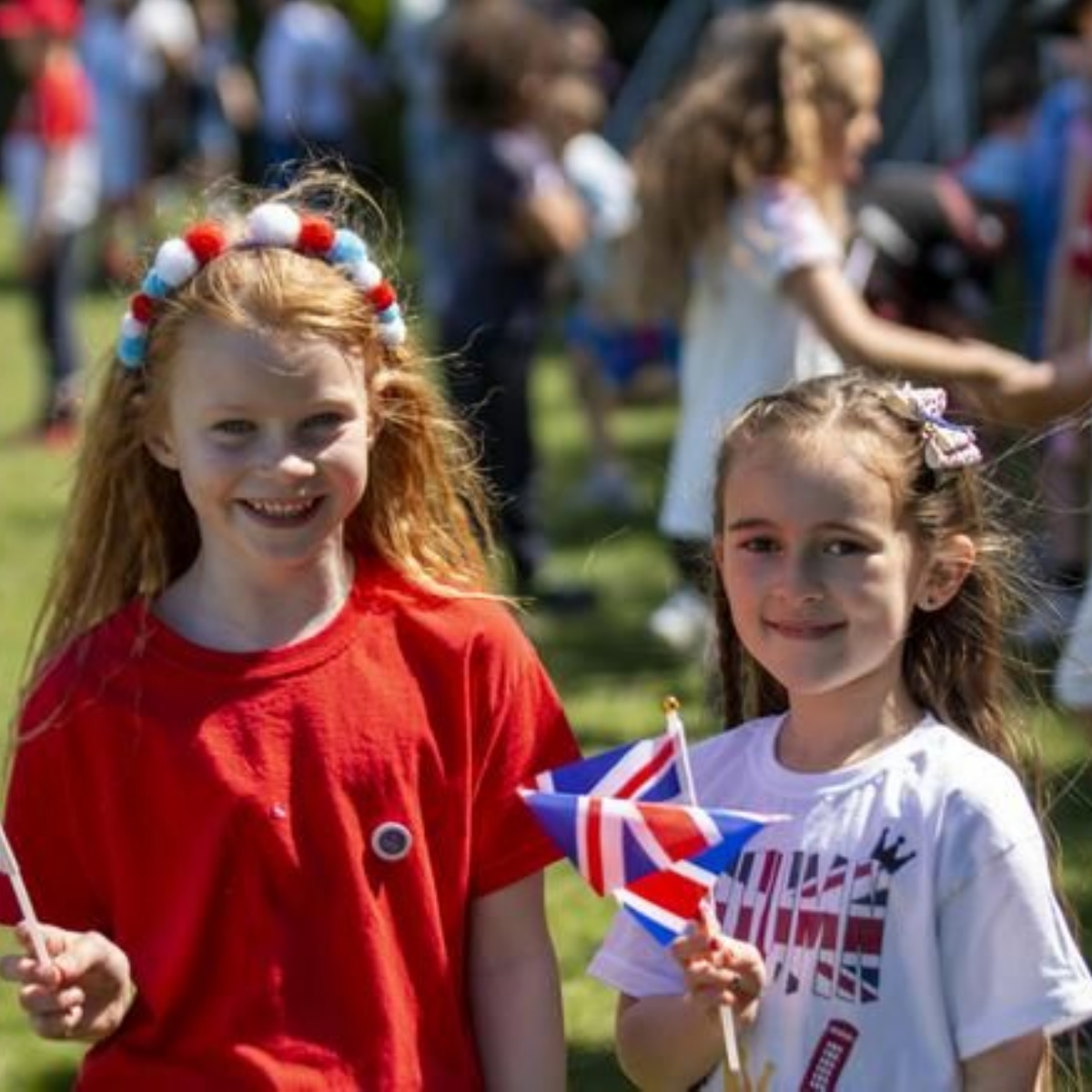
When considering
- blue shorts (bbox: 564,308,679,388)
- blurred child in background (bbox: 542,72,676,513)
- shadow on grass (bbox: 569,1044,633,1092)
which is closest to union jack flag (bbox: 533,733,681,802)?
shadow on grass (bbox: 569,1044,633,1092)

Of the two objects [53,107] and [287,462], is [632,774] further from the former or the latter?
[53,107]

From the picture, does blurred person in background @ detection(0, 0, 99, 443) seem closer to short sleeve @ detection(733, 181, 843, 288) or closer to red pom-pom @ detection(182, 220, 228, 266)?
short sleeve @ detection(733, 181, 843, 288)

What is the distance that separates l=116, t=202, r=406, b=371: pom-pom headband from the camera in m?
3.22

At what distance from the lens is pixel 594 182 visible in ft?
32.9

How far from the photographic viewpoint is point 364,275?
3232mm

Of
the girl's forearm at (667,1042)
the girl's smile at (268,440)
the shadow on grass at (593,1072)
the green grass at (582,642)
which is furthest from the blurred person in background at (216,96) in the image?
the girl's forearm at (667,1042)

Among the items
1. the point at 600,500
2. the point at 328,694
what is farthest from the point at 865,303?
the point at 328,694

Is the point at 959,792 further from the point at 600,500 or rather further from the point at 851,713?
the point at 600,500

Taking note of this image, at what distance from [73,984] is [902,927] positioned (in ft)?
2.90

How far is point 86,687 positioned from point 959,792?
39.1 inches

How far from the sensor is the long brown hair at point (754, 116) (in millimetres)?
5969

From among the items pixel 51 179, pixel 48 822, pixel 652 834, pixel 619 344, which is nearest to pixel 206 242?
pixel 48 822

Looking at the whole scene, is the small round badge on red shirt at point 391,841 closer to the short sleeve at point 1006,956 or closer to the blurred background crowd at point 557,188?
the short sleeve at point 1006,956

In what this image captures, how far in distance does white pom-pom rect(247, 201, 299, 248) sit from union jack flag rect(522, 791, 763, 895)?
0.76 m
